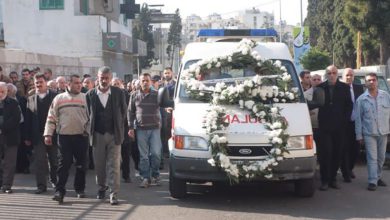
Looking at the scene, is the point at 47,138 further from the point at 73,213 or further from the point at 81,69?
the point at 81,69

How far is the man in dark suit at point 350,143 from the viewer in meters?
9.59

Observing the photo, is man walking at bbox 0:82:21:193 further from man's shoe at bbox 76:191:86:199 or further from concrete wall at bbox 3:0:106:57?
concrete wall at bbox 3:0:106:57

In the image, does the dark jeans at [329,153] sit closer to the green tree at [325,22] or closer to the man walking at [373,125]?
the man walking at [373,125]

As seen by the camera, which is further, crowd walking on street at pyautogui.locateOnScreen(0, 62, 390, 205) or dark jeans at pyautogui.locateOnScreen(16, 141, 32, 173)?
dark jeans at pyautogui.locateOnScreen(16, 141, 32, 173)

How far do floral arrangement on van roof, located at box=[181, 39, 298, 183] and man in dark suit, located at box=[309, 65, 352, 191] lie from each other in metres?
1.03

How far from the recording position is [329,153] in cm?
909

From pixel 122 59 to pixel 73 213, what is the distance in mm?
39261

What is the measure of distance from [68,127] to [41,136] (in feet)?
3.11

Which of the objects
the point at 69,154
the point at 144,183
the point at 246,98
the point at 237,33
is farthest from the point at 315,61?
the point at 69,154

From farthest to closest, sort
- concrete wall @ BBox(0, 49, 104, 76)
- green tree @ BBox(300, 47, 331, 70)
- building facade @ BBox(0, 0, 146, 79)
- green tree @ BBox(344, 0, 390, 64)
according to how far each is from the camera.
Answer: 1. green tree @ BBox(300, 47, 331, 70)
2. building facade @ BBox(0, 0, 146, 79)
3. green tree @ BBox(344, 0, 390, 64)
4. concrete wall @ BBox(0, 49, 104, 76)

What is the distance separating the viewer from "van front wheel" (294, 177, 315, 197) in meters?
8.19

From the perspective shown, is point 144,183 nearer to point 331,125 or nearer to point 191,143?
point 191,143

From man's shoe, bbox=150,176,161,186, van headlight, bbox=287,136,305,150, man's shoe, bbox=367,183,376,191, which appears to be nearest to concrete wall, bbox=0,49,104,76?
man's shoe, bbox=150,176,161,186

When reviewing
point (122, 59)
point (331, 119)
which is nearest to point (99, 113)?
point (331, 119)
